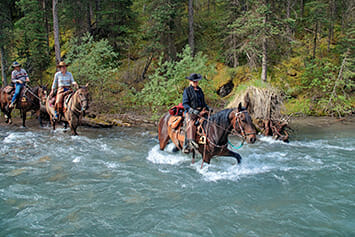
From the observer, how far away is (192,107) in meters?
7.01

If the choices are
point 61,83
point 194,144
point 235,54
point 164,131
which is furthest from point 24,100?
point 235,54

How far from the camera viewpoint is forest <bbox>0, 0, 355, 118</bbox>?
1469cm

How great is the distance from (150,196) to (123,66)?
63.7 ft

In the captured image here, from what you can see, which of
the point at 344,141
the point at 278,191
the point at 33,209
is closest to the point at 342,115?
the point at 344,141

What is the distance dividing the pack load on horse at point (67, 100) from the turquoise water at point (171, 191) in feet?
4.91

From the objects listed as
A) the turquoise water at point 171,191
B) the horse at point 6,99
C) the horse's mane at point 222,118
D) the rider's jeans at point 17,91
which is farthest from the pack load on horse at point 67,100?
the horse's mane at point 222,118

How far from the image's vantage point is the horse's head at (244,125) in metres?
5.74

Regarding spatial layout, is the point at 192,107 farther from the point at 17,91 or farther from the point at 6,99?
the point at 6,99

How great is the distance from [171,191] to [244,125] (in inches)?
90.7

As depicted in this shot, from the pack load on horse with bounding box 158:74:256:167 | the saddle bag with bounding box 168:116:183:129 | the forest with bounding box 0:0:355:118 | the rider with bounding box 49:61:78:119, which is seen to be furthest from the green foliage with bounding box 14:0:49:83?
the pack load on horse with bounding box 158:74:256:167

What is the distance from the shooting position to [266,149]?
9.31 metres

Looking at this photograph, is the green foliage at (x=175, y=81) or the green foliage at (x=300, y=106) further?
the green foliage at (x=300, y=106)

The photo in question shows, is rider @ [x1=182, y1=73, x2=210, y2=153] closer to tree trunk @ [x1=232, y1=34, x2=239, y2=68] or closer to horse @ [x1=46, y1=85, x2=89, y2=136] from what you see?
horse @ [x1=46, y1=85, x2=89, y2=136]

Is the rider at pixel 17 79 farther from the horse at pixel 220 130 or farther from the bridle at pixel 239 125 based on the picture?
the bridle at pixel 239 125
